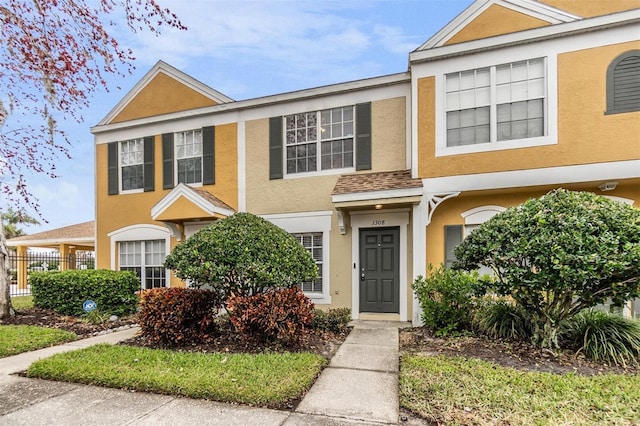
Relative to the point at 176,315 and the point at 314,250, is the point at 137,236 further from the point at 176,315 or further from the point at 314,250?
the point at 176,315

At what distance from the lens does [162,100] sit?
1073cm

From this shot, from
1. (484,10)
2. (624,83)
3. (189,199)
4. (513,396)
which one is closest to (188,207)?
(189,199)

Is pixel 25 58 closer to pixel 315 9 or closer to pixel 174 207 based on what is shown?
pixel 174 207

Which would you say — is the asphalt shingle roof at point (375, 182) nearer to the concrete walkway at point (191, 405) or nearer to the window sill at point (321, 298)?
the window sill at point (321, 298)

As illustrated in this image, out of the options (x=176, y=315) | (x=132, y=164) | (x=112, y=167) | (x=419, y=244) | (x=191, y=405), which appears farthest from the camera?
(x=112, y=167)

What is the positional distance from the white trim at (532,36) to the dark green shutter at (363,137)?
1.57 metres

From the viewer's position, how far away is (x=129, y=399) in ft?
12.5

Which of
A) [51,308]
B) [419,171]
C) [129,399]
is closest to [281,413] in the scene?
[129,399]

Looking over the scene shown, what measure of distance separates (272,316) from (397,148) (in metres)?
5.15

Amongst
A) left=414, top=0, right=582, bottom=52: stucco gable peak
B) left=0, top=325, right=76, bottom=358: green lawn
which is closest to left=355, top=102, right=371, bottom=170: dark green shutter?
left=414, top=0, right=582, bottom=52: stucco gable peak

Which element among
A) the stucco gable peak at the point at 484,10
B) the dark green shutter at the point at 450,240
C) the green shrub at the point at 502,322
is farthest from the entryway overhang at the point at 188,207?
the green shrub at the point at 502,322

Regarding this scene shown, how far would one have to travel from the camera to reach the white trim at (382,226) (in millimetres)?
7965

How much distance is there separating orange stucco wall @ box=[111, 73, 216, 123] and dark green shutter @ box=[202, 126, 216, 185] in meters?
0.88

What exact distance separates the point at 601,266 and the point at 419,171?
3.76 metres
